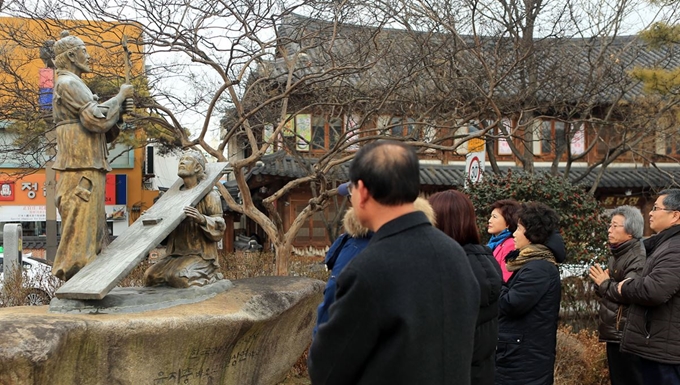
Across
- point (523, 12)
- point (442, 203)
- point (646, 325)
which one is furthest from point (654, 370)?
point (523, 12)

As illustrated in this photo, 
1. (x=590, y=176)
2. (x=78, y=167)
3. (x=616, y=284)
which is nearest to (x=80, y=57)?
(x=78, y=167)

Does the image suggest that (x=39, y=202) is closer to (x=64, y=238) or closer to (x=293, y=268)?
(x=293, y=268)

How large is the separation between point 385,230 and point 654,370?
3.13 metres

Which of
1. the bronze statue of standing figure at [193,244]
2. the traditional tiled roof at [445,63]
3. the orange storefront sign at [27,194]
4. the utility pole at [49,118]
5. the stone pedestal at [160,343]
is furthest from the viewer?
the orange storefront sign at [27,194]

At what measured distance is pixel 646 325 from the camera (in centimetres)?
405

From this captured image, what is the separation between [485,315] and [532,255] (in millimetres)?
1178

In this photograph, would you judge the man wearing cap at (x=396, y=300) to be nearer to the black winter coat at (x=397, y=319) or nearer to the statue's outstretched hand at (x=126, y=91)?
the black winter coat at (x=397, y=319)

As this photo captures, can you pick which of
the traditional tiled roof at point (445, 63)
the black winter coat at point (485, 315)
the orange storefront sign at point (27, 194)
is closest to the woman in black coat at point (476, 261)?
the black winter coat at point (485, 315)

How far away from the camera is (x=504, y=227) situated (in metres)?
4.51

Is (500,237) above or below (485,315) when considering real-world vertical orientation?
above

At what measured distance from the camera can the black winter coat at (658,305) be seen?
388 centimetres

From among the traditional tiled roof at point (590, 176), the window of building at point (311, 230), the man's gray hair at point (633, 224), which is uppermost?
the traditional tiled roof at point (590, 176)

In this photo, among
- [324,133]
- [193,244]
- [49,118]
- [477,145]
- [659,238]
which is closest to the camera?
[659,238]

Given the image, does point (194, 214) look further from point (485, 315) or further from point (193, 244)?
point (485, 315)
